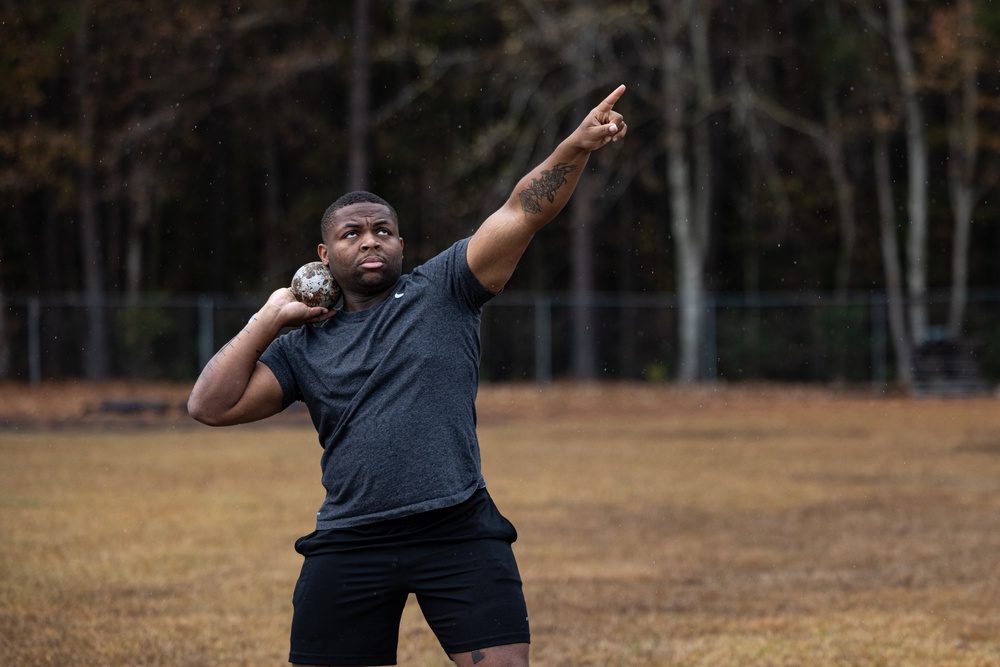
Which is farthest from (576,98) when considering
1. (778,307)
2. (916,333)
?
(916,333)

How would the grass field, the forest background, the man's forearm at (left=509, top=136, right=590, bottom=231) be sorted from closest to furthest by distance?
the man's forearm at (left=509, top=136, right=590, bottom=231), the grass field, the forest background

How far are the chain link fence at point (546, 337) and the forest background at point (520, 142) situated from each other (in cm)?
37

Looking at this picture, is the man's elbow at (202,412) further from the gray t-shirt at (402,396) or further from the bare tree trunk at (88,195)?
the bare tree trunk at (88,195)

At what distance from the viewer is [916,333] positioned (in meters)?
31.2

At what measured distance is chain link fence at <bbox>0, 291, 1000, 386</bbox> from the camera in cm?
3083

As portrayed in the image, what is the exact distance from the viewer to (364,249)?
429 centimetres

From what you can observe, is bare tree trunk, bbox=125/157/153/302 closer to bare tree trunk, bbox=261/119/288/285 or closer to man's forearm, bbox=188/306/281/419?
bare tree trunk, bbox=261/119/288/285

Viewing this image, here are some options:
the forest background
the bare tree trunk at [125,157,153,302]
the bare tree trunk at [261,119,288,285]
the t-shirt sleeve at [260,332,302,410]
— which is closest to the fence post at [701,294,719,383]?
the forest background

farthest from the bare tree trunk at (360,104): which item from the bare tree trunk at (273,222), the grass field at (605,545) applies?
the grass field at (605,545)

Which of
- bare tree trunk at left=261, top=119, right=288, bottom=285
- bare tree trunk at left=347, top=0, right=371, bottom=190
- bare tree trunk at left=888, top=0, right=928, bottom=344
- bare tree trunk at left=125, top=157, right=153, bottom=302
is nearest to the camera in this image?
bare tree trunk at left=347, top=0, right=371, bottom=190

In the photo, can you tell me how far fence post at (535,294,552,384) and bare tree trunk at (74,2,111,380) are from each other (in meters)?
9.26

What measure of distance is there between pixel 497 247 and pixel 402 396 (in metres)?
0.51

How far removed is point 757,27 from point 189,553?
30.7 m

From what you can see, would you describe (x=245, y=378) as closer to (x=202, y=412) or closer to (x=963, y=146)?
(x=202, y=412)
